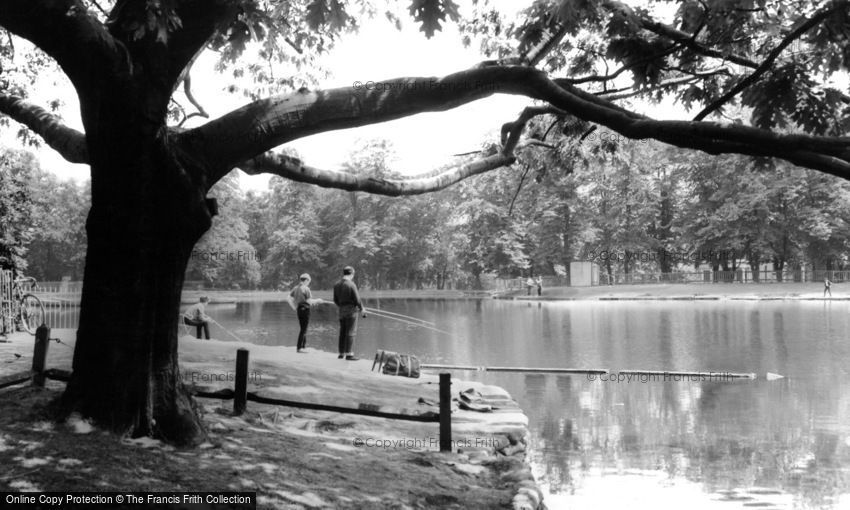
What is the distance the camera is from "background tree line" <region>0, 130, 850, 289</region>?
5397cm

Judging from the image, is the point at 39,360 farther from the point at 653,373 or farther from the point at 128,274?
the point at 653,373

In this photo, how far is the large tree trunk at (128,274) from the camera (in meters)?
6.30

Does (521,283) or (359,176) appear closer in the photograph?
(359,176)

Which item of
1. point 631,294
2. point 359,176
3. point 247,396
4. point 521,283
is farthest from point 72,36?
point 521,283

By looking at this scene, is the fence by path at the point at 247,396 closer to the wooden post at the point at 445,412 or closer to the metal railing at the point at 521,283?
the wooden post at the point at 445,412

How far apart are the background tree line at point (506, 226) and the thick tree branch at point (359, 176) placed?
42.3 meters

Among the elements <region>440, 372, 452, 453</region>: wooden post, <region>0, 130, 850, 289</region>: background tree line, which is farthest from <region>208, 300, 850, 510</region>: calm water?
<region>0, 130, 850, 289</region>: background tree line

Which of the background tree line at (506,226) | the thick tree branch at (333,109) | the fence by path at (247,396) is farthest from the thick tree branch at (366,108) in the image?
the background tree line at (506,226)

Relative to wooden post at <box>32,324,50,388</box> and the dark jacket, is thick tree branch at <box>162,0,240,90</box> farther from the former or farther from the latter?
the dark jacket

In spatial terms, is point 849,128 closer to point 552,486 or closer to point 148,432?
point 552,486

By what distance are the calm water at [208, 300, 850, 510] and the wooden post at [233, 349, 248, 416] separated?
15.1 feet

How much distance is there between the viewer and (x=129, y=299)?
6309 mm

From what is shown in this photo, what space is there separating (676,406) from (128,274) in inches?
498

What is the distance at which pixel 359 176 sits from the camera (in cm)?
882
